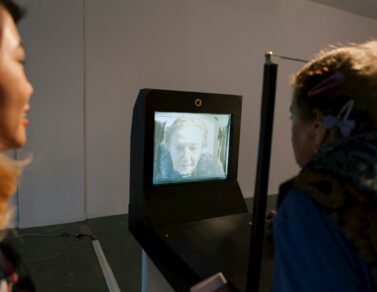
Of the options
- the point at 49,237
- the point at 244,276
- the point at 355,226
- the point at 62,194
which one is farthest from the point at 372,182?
the point at 62,194

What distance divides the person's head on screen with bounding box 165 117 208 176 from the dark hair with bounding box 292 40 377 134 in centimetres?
59

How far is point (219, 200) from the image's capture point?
1.28 metres

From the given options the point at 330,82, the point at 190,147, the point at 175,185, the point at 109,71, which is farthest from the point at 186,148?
the point at 109,71

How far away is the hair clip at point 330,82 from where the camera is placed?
2.00 feet

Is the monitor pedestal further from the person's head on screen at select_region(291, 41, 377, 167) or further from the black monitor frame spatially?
the person's head on screen at select_region(291, 41, 377, 167)

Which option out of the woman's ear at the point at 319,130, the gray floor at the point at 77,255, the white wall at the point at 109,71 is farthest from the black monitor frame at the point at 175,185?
the white wall at the point at 109,71

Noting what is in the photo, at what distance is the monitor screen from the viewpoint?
1179 mm

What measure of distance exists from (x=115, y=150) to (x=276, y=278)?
2.46 meters

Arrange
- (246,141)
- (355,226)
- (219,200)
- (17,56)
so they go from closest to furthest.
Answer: (355,226) < (17,56) < (219,200) < (246,141)

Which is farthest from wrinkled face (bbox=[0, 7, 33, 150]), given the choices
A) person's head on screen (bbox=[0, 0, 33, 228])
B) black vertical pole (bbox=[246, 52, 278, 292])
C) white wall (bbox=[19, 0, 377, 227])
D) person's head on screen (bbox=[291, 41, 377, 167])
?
white wall (bbox=[19, 0, 377, 227])

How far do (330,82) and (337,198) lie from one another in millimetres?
231

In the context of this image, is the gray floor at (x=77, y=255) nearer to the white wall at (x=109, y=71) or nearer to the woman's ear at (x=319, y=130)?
→ the white wall at (x=109, y=71)

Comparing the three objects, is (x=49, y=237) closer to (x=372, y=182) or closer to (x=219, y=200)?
(x=219, y=200)

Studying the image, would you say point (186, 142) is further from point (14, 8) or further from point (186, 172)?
point (14, 8)
